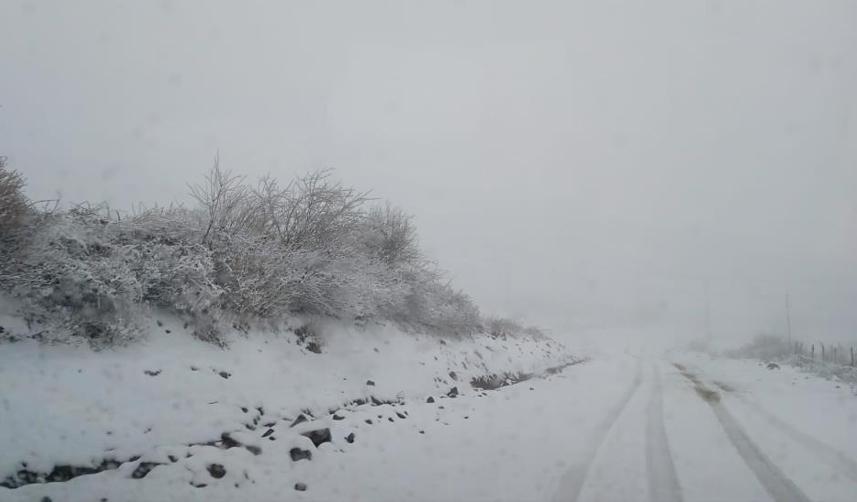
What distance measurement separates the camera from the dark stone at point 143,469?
14.5 ft

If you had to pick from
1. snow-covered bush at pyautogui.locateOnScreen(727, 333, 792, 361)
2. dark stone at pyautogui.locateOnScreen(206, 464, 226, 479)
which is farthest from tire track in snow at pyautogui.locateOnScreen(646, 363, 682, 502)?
snow-covered bush at pyautogui.locateOnScreen(727, 333, 792, 361)

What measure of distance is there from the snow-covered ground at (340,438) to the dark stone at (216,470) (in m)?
0.01

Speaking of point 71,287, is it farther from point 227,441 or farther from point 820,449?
point 820,449

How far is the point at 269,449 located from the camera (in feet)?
17.7

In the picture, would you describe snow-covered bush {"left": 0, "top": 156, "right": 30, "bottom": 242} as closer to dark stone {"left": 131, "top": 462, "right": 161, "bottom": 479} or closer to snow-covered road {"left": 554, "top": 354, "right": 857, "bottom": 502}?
dark stone {"left": 131, "top": 462, "right": 161, "bottom": 479}

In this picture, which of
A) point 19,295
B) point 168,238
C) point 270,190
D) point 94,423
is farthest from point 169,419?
point 270,190

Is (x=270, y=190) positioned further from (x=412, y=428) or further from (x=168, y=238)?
(x=412, y=428)

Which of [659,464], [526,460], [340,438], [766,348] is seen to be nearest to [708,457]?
[659,464]

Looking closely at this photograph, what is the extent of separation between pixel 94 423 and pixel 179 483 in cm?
115

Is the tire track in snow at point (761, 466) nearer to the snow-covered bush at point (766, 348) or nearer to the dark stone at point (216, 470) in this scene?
the dark stone at point (216, 470)

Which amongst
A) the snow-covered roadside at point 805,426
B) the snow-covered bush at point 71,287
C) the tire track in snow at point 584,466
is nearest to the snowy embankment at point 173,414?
the snow-covered bush at point 71,287

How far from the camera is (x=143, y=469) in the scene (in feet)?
14.9

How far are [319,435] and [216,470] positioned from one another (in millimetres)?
1368

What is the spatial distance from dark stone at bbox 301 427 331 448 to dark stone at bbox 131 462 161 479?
1.66m
